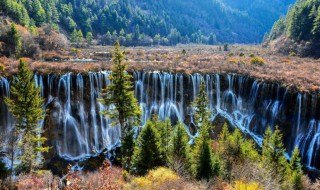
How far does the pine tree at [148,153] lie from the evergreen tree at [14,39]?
44063 millimetres

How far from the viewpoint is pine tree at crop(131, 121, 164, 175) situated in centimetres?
2600

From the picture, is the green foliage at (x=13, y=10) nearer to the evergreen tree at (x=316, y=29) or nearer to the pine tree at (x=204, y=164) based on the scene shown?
the pine tree at (x=204, y=164)

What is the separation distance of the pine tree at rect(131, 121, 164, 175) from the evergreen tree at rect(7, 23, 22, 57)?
4406 cm

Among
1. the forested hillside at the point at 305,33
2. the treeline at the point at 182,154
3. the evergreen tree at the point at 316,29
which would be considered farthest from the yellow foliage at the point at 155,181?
the evergreen tree at the point at 316,29

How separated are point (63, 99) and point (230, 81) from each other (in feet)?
97.3

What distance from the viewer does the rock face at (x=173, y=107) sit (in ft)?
132

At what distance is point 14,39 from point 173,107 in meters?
38.3

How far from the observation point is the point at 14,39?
57.3 m

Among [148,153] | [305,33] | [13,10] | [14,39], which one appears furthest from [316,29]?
[13,10]

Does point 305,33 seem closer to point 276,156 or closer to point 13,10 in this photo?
point 276,156

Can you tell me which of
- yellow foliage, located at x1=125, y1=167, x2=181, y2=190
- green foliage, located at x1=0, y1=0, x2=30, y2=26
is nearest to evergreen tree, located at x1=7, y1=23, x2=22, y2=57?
green foliage, located at x1=0, y1=0, x2=30, y2=26

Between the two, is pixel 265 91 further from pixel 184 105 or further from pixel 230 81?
pixel 184 105

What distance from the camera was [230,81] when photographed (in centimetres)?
4941

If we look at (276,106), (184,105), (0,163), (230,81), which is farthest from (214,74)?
(0,163)
